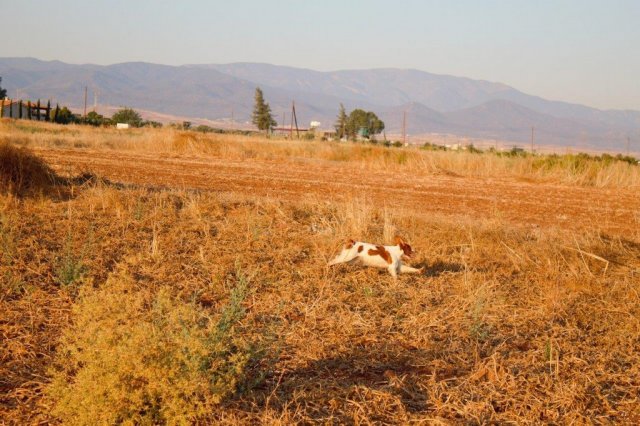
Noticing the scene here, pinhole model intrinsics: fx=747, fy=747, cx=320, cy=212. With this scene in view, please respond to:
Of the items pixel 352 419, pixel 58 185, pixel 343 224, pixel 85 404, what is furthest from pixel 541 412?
pixel 58 185

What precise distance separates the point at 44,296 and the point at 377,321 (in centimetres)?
262

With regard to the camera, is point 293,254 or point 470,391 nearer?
point 470,391

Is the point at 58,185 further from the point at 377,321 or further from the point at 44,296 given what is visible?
the point at 377,321

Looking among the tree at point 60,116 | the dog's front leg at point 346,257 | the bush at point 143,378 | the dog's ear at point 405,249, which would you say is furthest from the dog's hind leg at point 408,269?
the tree at point 60,116

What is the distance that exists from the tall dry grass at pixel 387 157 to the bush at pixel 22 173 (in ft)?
33.4

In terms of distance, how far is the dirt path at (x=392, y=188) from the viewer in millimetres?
13148

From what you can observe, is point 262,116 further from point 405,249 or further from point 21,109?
point 405,249

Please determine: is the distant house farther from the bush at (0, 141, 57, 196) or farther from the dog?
the dog

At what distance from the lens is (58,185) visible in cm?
985

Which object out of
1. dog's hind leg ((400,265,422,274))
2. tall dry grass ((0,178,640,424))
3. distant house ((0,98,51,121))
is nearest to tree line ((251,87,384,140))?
distant house ((0,98,51,121))

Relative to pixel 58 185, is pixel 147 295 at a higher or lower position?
lower

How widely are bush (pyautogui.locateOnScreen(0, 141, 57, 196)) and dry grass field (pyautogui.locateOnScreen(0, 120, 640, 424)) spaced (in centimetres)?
3

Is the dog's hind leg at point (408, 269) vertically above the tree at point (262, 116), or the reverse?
the tree at point (262, 116)

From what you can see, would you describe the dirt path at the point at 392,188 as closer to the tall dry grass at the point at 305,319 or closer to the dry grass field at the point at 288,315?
the dry grass field at the point at 288,315
